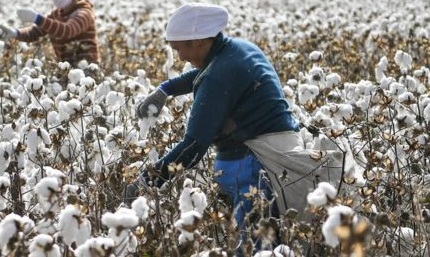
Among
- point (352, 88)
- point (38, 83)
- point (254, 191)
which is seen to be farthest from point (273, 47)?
point (254, 191)

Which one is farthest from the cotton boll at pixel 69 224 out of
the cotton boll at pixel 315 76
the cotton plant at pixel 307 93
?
the cotton boll at pixel 315 76

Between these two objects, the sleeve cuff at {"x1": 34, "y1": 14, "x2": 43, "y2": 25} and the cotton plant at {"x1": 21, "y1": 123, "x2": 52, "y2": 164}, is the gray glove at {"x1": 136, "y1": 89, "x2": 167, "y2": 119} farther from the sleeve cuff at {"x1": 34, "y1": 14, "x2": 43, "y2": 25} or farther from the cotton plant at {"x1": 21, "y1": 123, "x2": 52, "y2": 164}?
the sleeve cuff at {"x1": 34, "y1": 14, "x2": 43, "y2": 25}

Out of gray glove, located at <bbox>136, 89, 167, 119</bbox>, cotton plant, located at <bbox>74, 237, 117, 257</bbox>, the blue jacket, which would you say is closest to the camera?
cotton plant, located at <bbox>74, 237, 117, 257</bbox>

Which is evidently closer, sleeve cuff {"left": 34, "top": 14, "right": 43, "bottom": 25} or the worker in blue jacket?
the worker in blue jacket

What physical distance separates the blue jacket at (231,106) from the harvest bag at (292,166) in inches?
2.1

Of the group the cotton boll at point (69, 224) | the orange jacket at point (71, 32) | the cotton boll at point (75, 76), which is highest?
the cotton boll at point (69, 224)

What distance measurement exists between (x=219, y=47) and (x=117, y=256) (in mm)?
1137

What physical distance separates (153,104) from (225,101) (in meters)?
0.68

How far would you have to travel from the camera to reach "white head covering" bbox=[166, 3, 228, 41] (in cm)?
303

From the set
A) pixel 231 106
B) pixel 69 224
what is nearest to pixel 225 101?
pixel 231 106

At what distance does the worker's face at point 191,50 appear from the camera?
3.08 m

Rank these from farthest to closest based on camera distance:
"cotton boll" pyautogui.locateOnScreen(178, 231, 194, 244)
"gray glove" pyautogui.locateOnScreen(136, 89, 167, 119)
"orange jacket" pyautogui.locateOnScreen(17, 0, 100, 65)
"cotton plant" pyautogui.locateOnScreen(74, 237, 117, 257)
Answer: "orange jacket" pyautogui.locateOnScreen(17, 0, 100, 65) < "gray glove" pyautogui.locateOnScreen(136, 89, 167, 119) < "cotton boll" pyautogui.locateOnScreen(178, 231, 194, 244) < "cotton plant" pyautogui.locateOnScreen(74, 237, 117, 257)

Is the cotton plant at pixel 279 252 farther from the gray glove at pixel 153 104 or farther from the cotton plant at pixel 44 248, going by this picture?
the gray glove at pixel 153 104

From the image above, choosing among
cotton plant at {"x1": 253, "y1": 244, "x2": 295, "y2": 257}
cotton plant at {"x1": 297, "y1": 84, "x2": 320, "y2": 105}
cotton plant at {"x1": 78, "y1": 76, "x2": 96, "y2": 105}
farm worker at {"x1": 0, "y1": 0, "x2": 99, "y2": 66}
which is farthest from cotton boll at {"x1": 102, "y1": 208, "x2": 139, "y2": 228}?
farm worker at {"x1": 0, "y1": 0, "x2": 99, "y2": 66}
